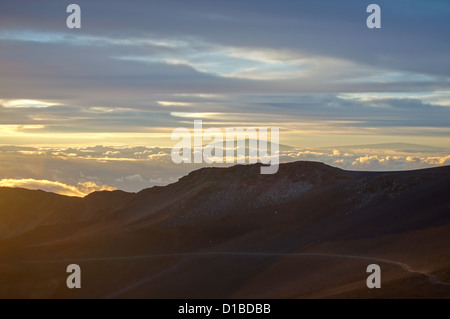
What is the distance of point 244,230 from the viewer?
9962cm

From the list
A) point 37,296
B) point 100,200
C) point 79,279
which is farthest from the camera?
point 100,200

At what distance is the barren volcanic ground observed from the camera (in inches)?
2667

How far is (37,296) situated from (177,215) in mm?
40436

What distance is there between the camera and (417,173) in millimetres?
101688

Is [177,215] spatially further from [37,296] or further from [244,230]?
[37,296]

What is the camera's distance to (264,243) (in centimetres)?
9162

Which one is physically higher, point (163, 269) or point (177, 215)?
point (177, 215)

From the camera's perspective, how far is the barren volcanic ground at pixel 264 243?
2667 inches

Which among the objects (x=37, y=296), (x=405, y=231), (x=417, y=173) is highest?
(x=417, y=173)
